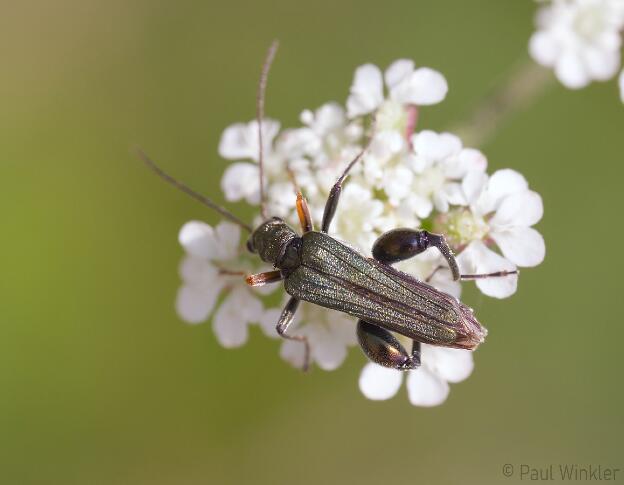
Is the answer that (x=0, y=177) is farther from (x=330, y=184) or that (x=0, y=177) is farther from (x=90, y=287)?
(x=330, y=184)

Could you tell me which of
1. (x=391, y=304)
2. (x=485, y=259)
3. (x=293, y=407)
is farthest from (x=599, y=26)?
(x=293, y=407)

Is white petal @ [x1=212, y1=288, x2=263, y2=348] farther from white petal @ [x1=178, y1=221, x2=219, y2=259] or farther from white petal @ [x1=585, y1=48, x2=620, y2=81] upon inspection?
white petal @ [x1=585, y1=48, x2=620, y2=81]

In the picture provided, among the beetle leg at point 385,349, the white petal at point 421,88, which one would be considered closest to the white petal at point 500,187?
the white petal at point 421,88

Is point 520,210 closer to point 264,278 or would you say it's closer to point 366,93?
point 366,93

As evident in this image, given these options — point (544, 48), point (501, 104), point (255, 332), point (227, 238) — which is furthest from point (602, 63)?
point (255, 332)

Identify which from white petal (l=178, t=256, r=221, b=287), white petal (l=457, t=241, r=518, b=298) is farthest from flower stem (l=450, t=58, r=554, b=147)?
white petal (l=178, t=256, r=221, b=287)

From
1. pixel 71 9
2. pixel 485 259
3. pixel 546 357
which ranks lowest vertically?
pixel 485 259

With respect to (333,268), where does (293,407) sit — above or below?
above
